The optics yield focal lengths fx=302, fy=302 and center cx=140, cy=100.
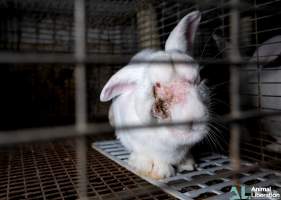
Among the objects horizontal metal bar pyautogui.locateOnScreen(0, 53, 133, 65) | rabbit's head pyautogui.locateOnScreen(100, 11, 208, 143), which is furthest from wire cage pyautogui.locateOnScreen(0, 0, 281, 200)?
rabbit's head pyautogui.locateOnScreen(100, 11, 208, 143)

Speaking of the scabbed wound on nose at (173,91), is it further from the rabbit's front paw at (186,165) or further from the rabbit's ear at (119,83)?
the rabbit's front paw at (186,165)

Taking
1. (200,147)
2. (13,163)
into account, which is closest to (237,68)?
(200,147)

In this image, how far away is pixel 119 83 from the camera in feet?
4.28

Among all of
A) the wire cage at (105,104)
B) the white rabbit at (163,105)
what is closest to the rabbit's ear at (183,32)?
the white rabbit at (163,105)

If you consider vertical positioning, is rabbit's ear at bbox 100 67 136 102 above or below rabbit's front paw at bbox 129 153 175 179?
above

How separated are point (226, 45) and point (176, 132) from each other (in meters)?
0.91

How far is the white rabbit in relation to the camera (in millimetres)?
1032

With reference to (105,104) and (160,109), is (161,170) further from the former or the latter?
(105,104)

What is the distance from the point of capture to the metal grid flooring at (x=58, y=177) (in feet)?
3.43

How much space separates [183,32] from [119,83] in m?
0.41

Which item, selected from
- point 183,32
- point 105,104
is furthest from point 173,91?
point 105,104

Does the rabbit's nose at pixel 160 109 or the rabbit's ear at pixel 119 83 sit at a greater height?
→ the rabbit's ear at pixel 119 83

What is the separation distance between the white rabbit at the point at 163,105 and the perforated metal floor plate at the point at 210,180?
0.20 ft

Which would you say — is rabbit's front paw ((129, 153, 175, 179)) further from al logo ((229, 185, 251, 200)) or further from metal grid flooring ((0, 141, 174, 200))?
al logo ((229, 185, 251, 200))
